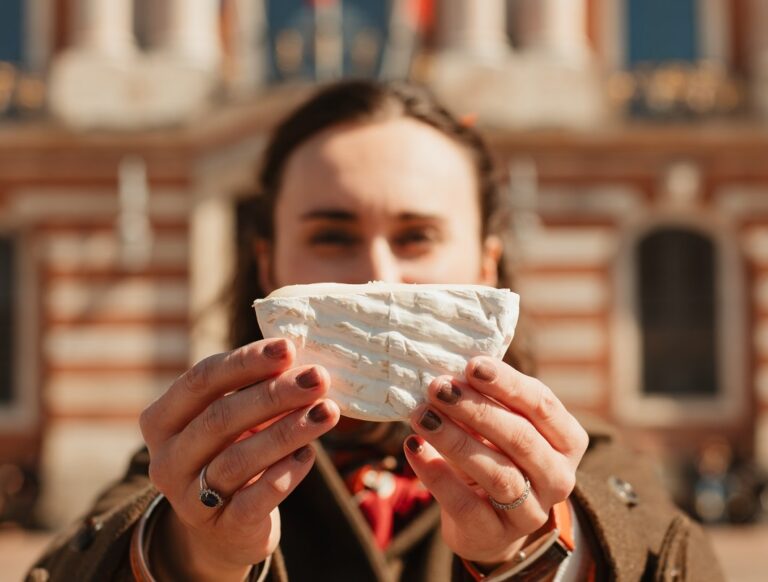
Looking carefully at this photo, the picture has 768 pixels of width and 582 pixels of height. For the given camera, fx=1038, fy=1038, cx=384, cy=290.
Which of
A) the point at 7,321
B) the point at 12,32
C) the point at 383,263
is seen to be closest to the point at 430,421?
the point at 383,263

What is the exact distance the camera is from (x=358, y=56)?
14547 millimetres

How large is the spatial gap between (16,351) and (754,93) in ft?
36.6

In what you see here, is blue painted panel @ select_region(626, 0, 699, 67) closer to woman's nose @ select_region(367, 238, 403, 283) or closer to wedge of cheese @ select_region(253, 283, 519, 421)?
woman's nose @ select_region(367, 238, 403, 283)

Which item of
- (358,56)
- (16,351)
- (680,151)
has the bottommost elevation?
(16,351)

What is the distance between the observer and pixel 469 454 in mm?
1709

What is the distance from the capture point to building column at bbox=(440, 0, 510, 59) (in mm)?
14453

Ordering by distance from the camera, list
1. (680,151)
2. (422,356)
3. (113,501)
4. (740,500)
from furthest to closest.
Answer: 1. (680,151)
2. (740,500)
3. (113,501)
4. (422,356)

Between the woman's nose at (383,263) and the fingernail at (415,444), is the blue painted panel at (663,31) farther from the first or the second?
the fingernail at (415,444)

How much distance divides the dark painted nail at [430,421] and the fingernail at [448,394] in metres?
0.04

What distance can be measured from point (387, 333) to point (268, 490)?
34 centimetres

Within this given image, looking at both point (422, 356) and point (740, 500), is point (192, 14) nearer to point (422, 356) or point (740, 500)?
point (740, 500)

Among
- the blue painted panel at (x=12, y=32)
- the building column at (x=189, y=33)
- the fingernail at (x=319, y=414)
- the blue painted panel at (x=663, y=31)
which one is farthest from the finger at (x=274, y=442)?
the blue painted panel at (x=12, y=32)

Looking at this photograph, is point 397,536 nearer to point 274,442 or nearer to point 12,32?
point 274,442

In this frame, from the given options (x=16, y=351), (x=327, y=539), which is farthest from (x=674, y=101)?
(x=327, y=539)
